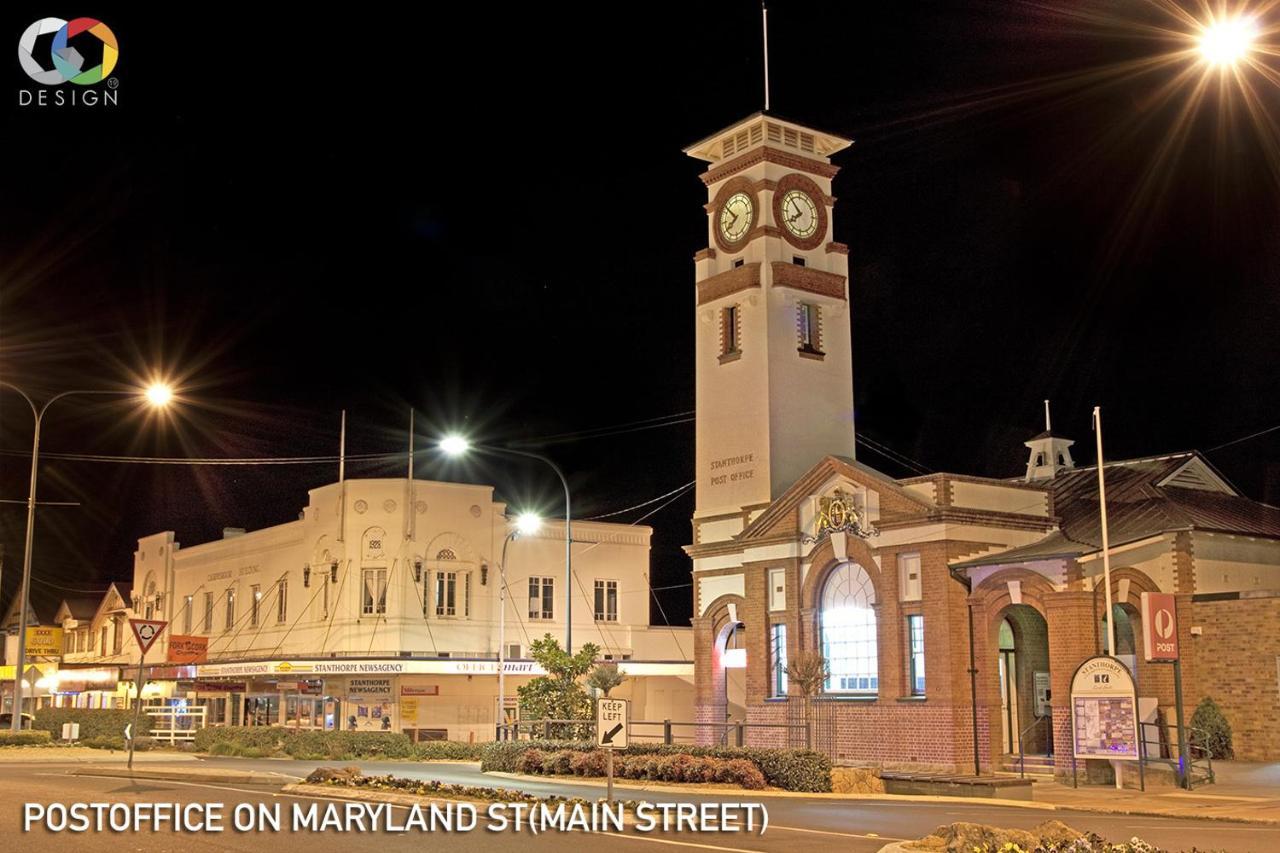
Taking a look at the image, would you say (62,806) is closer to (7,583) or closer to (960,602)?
(960,602)

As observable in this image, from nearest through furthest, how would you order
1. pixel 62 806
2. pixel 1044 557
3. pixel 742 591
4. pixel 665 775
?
pixel 62 806 → pixel 665 775 → pixel 1044 557 → pixel 742 591

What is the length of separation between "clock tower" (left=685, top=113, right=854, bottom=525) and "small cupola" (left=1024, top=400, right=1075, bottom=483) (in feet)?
27.0

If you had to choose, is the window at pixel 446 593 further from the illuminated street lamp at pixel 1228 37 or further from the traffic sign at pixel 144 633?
the illuminated street lamp at pixel 1228 37

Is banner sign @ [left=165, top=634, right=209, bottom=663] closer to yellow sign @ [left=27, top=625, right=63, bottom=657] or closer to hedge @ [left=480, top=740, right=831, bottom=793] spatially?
yellow sign @ [left=27, top=625, right=63, bottom=657]

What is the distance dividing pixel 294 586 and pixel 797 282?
87.5ft

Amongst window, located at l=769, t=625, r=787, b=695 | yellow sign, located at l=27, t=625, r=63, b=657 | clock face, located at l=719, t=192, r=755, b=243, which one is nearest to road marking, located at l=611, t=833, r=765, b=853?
window, located at l=769, t=625, r=787, b=695

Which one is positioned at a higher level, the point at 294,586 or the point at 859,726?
the point at 294,586

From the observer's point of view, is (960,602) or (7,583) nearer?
(960,602)

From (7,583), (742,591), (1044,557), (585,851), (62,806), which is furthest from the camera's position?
(7,583)

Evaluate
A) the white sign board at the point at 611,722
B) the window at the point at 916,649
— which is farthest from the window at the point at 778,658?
the white sign board at the point at 611,722

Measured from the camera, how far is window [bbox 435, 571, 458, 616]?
56.1 meters

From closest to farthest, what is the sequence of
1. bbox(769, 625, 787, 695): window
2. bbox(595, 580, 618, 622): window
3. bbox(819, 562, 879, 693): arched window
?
bbox(819, 562, 879, 693): arched window
bbox(769, 625, 787, 695): window
bbox(595, 580, 618, 622): window

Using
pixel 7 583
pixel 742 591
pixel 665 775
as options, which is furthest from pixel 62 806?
pixel 7 583

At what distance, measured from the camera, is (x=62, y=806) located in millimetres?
20859
